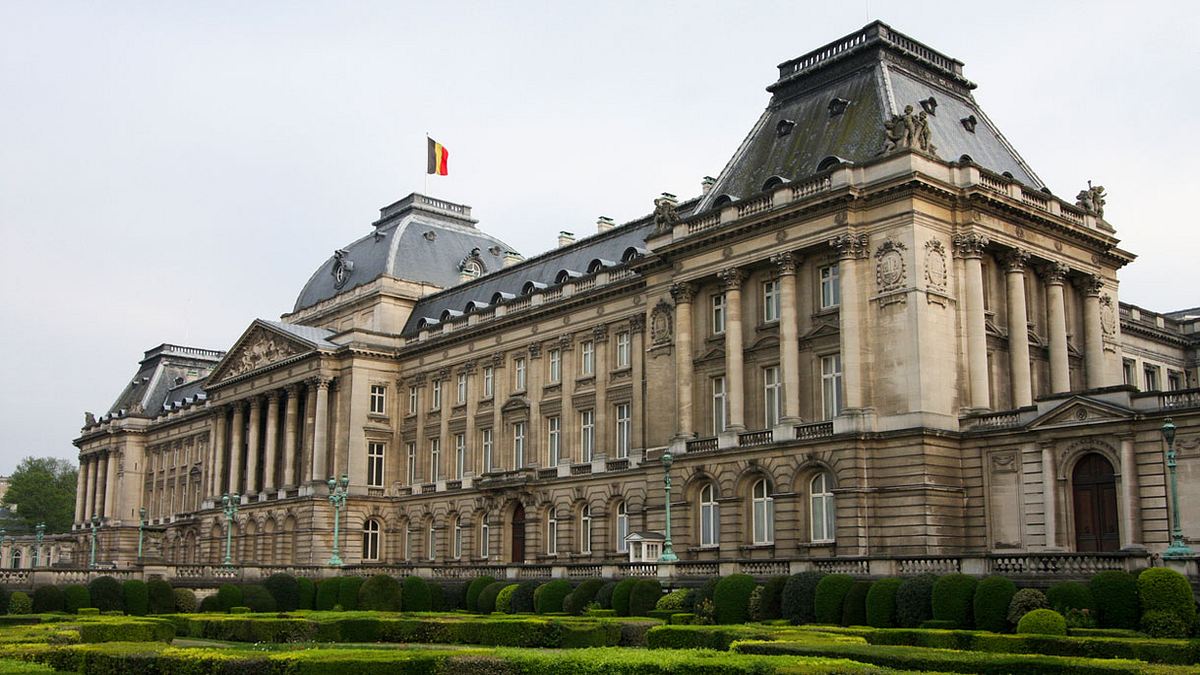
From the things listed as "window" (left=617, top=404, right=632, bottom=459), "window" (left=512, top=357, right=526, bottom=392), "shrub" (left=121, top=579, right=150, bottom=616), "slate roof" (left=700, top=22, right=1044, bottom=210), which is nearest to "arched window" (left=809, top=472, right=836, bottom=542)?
"slate roof" (left=700, top=22, right=1044, bottom=210)

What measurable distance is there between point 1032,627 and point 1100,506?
574 inches

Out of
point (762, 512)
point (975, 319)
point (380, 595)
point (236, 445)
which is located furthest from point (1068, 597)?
point (236, 445)

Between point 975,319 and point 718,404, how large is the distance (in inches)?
458

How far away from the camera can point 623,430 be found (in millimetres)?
63938

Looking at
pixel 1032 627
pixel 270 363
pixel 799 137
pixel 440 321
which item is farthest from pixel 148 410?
pixel 1032 627

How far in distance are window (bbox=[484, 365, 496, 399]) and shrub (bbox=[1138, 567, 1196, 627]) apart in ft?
152

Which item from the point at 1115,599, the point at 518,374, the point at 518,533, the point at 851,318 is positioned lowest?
the point at 1115,599

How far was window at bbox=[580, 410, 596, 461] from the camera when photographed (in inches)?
2603

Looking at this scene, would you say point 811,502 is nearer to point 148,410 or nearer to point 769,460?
point 769,460

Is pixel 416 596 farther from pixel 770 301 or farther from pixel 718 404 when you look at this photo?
pixel 770 301

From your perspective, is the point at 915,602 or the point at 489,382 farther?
the point at 489,382

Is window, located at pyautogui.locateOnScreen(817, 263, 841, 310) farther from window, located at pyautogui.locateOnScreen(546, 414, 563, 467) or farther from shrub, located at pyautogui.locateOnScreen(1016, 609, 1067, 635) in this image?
window, located at pyautogui.locateOnScreen(546, 414, 563, 467)

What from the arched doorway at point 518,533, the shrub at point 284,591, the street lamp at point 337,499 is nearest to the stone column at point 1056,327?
the arched doorway at point 518,533

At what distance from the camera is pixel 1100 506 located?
4309 centimetres
